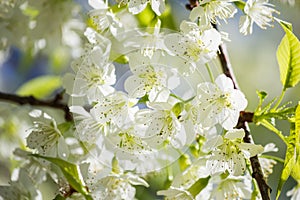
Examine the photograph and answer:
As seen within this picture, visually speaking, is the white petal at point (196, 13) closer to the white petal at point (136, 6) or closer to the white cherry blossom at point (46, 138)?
the white petal at point (136, 6)

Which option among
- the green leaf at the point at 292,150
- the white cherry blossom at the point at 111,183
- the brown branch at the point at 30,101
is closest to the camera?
the green leaf at the point at 292,150

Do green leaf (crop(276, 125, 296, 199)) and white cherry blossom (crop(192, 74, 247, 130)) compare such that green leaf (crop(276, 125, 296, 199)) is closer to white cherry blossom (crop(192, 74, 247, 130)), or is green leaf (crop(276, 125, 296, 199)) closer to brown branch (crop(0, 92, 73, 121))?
white cherry blossom (crop(192, 74, 247, 130))

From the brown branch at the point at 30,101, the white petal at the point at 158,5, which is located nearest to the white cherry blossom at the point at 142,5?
the white petal at the point at 158,5

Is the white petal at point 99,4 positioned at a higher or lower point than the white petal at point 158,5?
lower

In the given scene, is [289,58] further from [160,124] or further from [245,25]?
[160,124]

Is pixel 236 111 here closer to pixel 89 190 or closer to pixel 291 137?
pixel 291 137

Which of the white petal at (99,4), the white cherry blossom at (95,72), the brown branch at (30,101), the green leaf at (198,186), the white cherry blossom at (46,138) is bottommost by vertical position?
the brown branch at (30,101)

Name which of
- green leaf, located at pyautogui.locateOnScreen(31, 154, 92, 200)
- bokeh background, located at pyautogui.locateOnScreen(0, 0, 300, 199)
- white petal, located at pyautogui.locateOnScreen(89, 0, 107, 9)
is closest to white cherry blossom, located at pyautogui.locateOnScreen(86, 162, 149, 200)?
green leaf, located at pyautogui.locateOnScreen(31, 154, 92, 200)
